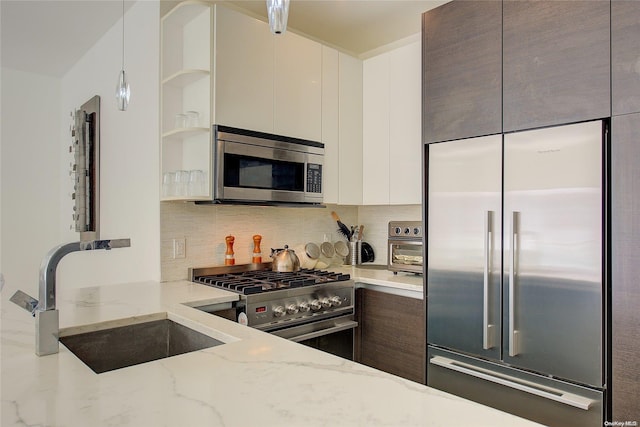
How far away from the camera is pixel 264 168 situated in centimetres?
253

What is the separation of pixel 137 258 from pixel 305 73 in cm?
163

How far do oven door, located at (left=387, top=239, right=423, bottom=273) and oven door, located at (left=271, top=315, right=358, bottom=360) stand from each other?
18.4 inches

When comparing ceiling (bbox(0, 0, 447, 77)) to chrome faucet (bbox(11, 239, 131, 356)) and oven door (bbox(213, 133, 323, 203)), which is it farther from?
chrome faucet (bbox(11, 239, 131, 356))

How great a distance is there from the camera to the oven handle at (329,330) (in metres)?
2.28

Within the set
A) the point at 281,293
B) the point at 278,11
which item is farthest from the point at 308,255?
the point at 278,11

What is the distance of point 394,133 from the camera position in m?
2.93

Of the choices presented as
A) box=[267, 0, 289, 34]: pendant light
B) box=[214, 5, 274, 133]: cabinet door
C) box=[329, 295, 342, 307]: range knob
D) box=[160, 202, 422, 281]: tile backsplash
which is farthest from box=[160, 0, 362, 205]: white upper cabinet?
box=[267, 0, 289, 34]: pendant light

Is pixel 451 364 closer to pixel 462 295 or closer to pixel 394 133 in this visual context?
pixel 462 295

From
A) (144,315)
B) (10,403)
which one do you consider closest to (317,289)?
(144,315)

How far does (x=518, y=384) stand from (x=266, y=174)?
171 cm

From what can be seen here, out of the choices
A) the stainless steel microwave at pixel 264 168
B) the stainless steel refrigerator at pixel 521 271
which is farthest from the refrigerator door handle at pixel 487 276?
the stainless steel microwave at pixel 264 168

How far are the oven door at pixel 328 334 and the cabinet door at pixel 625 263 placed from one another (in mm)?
1338

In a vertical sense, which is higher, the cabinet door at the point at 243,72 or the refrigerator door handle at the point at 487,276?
the cabinet door at the point at 243,72

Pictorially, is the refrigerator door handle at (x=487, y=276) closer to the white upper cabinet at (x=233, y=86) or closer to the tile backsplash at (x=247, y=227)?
the tile backsplash at (x=247, y=227)
